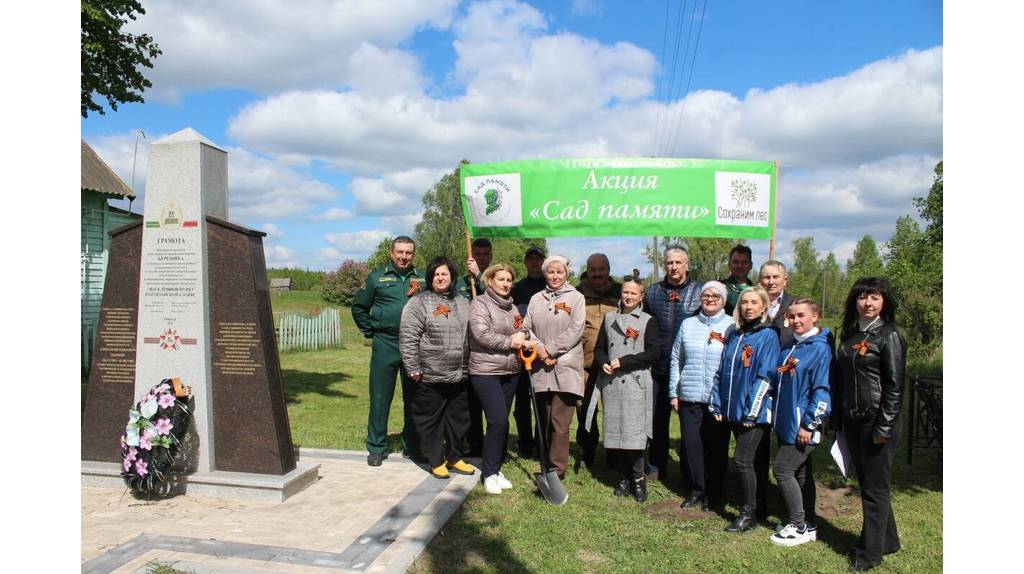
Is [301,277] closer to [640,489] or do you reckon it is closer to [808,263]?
[808,263]

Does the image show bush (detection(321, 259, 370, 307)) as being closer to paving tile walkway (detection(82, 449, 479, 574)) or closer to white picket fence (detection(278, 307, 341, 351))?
white picket fence (detection(278, 307, 341, 351))

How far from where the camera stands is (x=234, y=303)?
17.0ft

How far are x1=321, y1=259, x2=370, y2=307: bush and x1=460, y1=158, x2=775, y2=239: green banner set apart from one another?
27864 millimetres

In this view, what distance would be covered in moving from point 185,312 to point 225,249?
0.64m

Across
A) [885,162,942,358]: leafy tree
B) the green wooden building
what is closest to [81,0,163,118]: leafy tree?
the green wooden building

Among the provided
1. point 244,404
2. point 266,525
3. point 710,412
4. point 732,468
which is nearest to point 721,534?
point 710,412

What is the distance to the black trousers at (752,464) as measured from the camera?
4.57 metres

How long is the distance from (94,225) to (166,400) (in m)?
15.1

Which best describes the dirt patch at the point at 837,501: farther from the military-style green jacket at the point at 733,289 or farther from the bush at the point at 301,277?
the bush at the point at 301,277

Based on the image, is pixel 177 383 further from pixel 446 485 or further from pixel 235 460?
pixel 446 485

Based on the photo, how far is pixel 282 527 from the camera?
14.7ft

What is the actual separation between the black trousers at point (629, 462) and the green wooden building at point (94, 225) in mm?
12586

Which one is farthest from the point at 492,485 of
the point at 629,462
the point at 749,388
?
the point at 749,388

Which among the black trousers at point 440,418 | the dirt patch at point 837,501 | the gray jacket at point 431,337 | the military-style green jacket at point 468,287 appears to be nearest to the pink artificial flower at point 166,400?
the gray jacket at point 431,337
